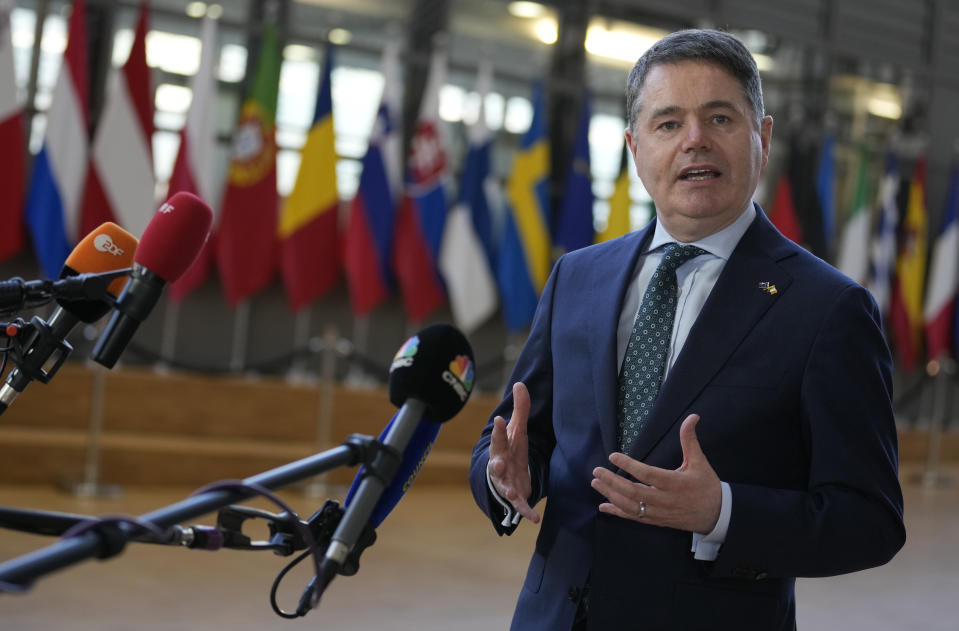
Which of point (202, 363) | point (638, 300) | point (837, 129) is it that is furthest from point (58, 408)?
point (837, 129)

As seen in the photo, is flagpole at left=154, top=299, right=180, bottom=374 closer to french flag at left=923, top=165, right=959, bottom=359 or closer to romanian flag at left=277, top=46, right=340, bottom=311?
romanian flag at left=277, top=46, right=340, bottom=311

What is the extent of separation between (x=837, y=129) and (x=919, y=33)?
6.57 ft

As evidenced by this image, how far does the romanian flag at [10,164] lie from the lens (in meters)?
7.02

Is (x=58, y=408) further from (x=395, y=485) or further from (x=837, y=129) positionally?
(x=837, y=129)

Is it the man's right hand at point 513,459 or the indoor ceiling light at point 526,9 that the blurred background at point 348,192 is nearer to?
the indoor ceiling light at point 526,9

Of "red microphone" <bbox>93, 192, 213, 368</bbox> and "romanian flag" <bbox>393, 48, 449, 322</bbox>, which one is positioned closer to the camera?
"red microphone" <bbox>93, 192, 213, 368</bbox>

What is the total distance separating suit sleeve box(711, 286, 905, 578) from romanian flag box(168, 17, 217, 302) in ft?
21.3

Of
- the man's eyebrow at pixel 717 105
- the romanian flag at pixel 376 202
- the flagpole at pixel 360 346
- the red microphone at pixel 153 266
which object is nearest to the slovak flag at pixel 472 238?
the romanian flag at pixel 376 202

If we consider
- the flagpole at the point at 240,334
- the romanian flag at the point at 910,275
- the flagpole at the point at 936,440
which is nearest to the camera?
the flagpole at the point at 240,334

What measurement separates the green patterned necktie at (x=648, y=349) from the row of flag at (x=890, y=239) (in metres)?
9.03

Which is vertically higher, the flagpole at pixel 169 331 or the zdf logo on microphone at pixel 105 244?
the zdf logo on microphone at pixel 105 244

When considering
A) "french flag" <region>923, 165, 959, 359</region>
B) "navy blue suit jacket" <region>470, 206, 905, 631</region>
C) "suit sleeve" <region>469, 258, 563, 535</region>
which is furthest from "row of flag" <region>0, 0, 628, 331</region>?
"navy blue suit jacket" <region>470, 206, 905, 631</region>

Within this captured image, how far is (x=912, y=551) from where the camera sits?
6.86m

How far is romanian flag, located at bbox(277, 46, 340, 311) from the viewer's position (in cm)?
809
